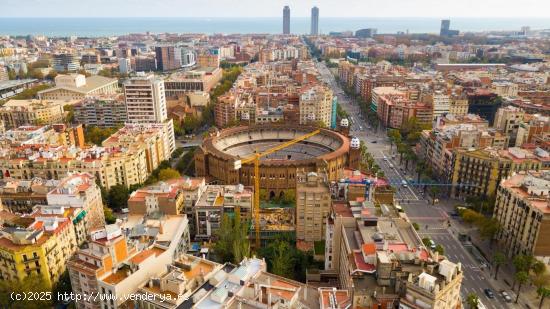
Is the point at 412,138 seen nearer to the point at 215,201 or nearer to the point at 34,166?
the point at 215,201

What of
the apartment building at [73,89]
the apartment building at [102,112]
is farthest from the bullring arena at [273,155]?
the apartment building at [73,89]

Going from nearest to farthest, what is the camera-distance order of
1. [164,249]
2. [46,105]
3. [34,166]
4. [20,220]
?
[164,249]
[20,220]
[34,166]
[46,105]

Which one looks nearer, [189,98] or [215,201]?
[215,201]

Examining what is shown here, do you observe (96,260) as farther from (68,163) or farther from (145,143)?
(145,143)

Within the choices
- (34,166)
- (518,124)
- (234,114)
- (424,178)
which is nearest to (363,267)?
(424,178)

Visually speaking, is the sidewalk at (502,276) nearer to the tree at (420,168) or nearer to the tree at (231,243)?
the tree at (420,168)
